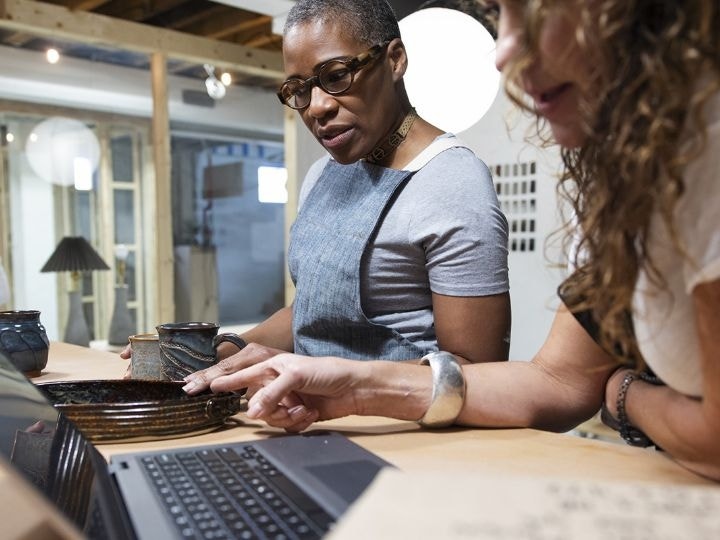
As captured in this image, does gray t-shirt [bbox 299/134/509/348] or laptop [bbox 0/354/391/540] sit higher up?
gray t-shirt [bbox 299/134/509/348]

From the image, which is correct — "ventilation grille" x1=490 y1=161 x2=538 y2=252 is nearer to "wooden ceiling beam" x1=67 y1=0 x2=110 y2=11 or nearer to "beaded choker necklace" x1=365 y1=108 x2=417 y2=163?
"beaded choker necklace" x1=365 y1=108 x2=417 y2=163

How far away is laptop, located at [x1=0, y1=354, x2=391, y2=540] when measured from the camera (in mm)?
616

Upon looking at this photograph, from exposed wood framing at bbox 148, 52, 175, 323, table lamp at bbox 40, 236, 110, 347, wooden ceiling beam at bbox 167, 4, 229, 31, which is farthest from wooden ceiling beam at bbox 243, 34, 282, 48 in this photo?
table lamp at bbox 40, 236, 110, 347

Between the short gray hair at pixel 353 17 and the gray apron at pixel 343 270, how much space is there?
10.8 inches

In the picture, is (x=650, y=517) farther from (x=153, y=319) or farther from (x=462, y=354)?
(x=153, y=319)

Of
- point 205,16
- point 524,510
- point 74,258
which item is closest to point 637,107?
point 524,510

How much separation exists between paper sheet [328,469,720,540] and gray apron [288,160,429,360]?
1030 mm

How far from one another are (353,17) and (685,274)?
105 cm

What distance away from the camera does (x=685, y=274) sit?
60cm

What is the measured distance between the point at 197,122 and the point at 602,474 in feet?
16.3

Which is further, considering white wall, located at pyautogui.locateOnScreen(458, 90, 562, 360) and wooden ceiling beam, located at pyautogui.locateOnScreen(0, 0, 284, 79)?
wooden ceiling beam, located at pyautogui.locateOnScreen(0, 0, 284, 79)

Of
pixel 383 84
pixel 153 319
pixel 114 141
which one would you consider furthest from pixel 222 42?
pixel 383 84

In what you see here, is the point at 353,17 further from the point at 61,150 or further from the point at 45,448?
the point at 61,150

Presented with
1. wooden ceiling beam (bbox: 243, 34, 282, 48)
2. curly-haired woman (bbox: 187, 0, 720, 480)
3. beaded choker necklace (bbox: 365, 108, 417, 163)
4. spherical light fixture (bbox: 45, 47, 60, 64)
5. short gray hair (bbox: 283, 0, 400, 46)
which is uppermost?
wooden ceiling beam (bbox: 243, 34, 282, 48)
